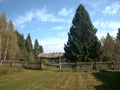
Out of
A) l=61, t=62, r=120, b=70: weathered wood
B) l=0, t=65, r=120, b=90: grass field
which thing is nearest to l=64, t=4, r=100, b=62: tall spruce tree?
l=61, t=62, r=120, b=70: weathered wood

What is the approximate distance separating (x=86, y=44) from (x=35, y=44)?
262 ft

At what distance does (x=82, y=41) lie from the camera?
148 feet

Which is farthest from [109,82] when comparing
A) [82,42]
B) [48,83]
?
[82,42]

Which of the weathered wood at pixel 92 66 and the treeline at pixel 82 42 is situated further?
the treeline at pixel 82 42

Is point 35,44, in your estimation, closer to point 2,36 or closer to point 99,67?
point 2,36

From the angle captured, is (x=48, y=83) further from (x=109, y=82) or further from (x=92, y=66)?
(x=92, y=66)

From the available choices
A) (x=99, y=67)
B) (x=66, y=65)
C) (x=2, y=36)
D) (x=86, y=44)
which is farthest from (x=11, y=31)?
(x=99, y=67)

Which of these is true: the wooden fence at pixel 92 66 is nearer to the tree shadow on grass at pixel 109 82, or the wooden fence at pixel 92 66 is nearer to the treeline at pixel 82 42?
the treeline at pixel 82 42

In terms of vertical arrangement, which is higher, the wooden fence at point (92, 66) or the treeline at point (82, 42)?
the treeline at point (82, 42)

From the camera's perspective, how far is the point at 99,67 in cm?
3362

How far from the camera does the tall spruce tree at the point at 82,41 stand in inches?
1725

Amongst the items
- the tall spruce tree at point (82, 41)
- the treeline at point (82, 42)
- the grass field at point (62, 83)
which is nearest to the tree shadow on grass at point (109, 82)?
the grass field at point (62, 83)

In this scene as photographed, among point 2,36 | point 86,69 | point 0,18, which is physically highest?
point 0,18

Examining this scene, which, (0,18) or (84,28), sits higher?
(0,18)
